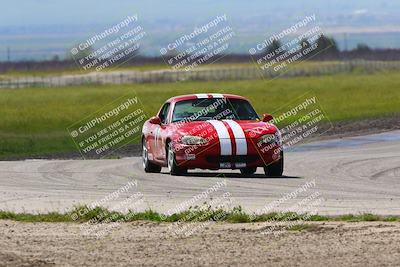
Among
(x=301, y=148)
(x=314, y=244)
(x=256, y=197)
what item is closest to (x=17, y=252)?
(x=314, y=244)

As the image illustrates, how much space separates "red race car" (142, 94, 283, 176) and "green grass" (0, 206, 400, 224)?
5.58 meters

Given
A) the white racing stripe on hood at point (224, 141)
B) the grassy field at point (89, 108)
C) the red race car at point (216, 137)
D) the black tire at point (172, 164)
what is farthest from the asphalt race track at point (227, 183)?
the grassy field at point (89, 108)

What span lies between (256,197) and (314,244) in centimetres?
532

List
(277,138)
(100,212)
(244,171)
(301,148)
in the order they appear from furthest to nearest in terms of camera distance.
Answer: (301,148), (244,171), (277,138), (100,212)

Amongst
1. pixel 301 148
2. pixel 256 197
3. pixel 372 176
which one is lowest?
pixel 301 148

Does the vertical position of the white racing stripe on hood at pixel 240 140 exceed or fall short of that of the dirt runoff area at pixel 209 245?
it falls short

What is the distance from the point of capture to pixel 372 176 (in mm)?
21594

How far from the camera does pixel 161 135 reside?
22.3 m

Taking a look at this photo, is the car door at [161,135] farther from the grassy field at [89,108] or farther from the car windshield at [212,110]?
the grassy field at [89,108]

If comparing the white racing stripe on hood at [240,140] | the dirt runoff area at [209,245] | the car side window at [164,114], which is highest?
the dirt runoff area at [209,245]

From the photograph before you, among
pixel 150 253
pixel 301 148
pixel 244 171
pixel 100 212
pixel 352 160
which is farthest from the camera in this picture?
pixel 301 148

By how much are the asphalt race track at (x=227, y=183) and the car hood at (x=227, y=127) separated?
75 cm

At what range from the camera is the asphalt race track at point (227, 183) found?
16.8 meters

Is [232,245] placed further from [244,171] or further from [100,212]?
[244,171]
